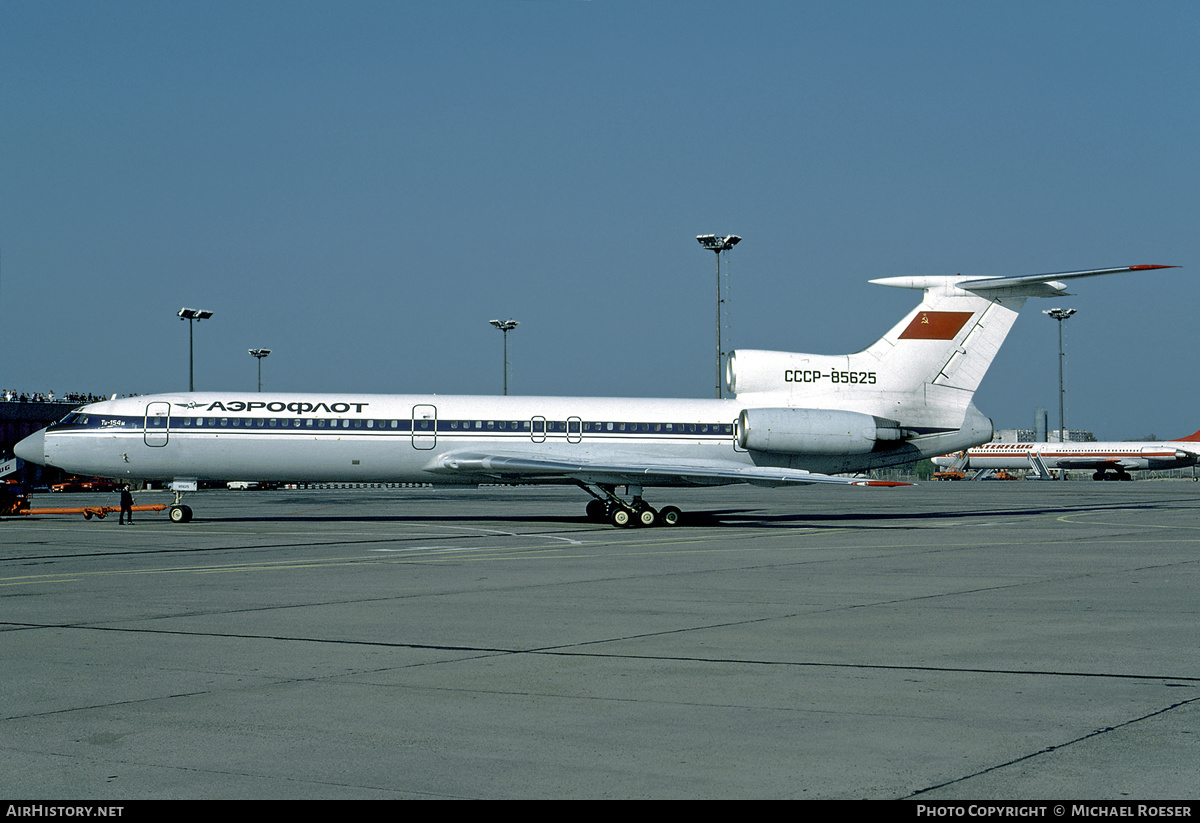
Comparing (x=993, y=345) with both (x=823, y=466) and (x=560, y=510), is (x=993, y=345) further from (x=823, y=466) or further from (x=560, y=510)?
(x=560, y=510)

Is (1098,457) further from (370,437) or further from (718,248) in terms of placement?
(370,437)

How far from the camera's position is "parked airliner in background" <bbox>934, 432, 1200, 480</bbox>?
104188mm

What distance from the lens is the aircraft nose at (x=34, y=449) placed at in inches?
1248

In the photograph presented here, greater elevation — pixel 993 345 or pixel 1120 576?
pixel 993 345

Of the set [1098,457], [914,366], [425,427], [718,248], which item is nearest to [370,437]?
[425,427]

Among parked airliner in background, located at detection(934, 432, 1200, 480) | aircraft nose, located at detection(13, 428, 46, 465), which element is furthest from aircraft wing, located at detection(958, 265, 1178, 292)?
parked airliner in background, located at detection(934, 432, 1200, 480)

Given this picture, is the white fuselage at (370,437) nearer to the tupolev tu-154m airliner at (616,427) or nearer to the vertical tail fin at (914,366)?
the tupolev tu-154m airliner at (616,427)

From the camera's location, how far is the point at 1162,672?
29.4 feet

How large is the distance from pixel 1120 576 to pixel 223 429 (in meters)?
23.4

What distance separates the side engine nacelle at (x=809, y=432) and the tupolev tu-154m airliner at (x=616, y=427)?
0.13 ft

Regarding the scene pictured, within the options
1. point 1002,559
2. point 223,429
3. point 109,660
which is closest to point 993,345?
point 1002,559

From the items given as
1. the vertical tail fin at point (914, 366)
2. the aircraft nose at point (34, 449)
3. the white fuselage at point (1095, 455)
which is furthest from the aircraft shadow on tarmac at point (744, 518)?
the white fuselage at point (1095, 455)

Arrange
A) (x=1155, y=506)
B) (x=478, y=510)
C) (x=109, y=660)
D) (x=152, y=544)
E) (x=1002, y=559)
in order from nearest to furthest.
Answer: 1. (x=109, y=660)
2. (x=1002, y=559)
3. (x=152, y=544)
4. (x=478, y=510)
5. (x=1155, y=506)
